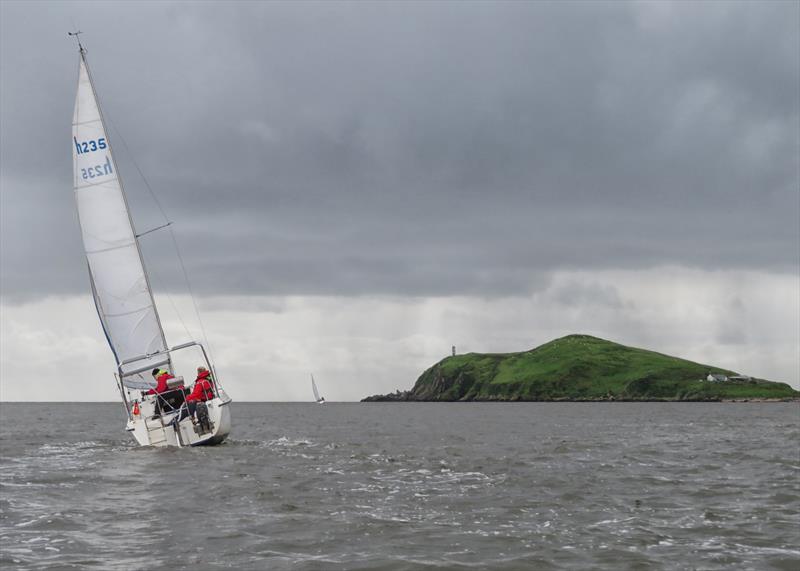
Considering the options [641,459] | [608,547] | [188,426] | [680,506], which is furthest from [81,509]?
[641,459]

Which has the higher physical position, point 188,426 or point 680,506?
point 188,426

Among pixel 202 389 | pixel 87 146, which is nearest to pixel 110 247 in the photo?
pixel 87 146

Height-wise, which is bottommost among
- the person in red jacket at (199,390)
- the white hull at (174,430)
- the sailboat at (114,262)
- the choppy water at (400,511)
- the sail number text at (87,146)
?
the choppy water at (400,511)

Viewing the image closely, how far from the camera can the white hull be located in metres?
41.1

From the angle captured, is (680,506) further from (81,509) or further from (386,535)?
(81,509)

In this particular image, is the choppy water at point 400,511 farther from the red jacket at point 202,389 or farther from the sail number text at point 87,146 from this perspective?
the sail number text at point 87,146

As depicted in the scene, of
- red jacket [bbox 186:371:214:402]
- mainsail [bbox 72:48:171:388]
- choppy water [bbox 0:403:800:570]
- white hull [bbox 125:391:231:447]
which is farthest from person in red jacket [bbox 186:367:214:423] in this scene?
mainsail [bbox 72:48:171:388]

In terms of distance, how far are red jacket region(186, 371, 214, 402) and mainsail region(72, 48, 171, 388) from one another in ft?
13.4

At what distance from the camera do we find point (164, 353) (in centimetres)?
4584

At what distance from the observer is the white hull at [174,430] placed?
135 ft

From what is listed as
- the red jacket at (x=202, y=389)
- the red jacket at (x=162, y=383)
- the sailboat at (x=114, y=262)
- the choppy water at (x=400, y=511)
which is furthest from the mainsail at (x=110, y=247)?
the choppy water at (x=400, y=511)

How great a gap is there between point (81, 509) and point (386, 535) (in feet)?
27.9

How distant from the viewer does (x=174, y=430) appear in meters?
41.2

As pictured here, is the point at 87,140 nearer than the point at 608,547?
No
